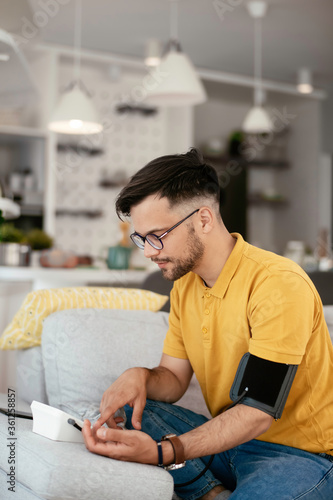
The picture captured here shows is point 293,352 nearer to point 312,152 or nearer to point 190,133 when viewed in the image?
point 190,133

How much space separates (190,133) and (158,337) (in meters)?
4.79

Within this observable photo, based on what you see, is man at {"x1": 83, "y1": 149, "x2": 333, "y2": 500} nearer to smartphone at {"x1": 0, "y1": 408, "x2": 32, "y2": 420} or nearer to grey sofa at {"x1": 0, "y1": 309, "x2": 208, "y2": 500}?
grey sofa at {"x1": 0, "y1": 309, "x2": 208, "y2": 500}

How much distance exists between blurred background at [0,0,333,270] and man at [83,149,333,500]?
7.90ft

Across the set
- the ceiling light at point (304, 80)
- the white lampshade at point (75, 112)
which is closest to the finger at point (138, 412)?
the white lampshade at point (75, 112)

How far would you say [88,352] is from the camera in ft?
A: 6.00

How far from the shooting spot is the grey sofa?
1.10 meters

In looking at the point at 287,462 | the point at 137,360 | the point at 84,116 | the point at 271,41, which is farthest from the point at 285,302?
the point at 271,41

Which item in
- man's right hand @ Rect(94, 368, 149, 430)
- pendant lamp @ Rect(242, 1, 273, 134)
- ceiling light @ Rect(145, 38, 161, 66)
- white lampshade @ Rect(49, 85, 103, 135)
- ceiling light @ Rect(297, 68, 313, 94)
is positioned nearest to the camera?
man's right hand @ Rect(94, 368, 149, 430)

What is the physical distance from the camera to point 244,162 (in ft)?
24.0

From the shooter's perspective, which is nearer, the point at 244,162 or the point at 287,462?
the point at 287,462

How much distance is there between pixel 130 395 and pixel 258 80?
5.98m

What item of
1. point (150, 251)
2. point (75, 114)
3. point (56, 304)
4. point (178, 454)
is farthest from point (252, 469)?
point (75, 114)

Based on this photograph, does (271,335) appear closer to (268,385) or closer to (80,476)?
(268,385)

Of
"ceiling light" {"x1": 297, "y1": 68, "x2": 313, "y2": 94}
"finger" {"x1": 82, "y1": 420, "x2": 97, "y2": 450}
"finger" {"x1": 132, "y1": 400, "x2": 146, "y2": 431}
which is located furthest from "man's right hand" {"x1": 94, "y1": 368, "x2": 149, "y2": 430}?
"ceiling light" {"x1": 297, "y1": 68, "x2": 313, "y2": 94}
